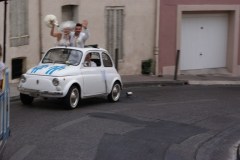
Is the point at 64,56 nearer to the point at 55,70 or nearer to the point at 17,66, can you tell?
the point at 55,70

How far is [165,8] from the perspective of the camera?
21.8 metres

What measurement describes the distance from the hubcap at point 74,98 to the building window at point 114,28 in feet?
24.5

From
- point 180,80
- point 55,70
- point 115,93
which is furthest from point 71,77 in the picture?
point 180,80

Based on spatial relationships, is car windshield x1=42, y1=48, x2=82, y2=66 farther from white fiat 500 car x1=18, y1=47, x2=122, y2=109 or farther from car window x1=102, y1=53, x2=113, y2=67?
car window x1=102, y1=53, x2=113, y2=67

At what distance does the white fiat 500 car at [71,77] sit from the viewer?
40.6 ft

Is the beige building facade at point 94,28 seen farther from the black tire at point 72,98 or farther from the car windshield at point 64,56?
the black tire at point 72,98

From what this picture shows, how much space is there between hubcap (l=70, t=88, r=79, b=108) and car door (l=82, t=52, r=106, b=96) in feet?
0.90

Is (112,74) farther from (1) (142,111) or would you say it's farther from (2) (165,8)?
(2) (165,8)

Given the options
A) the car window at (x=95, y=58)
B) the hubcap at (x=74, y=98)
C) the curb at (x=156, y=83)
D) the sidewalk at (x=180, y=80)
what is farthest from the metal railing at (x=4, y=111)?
the curb at (x=156, y=83)

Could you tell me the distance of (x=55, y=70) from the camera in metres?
12.5

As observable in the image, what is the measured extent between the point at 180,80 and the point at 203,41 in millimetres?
4146

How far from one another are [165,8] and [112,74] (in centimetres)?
831

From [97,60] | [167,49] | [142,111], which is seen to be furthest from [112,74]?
[167,49]

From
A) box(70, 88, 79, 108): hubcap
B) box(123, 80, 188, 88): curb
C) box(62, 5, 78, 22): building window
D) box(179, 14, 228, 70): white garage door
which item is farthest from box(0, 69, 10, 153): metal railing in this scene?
box(179, 14, 228, 70): white garage door
